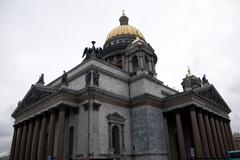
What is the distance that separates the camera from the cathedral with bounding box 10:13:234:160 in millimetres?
25641

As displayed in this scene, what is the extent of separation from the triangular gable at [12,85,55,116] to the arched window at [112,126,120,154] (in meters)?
9.60

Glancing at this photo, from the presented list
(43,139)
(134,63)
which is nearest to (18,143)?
(43,139)

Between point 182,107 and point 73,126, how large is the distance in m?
14.8

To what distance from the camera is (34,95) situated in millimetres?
33219

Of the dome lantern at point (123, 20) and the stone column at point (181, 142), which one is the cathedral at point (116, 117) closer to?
→ the stone column at point (181, 142)

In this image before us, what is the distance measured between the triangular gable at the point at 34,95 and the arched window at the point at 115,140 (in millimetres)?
9604

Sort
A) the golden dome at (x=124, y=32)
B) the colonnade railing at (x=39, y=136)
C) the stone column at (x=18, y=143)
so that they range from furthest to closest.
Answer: the golden dome at (x=124, y=32) → the stone column at (x=18, y=143) → the colonnade railing at (x=39, y=136)

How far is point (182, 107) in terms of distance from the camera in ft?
98.7

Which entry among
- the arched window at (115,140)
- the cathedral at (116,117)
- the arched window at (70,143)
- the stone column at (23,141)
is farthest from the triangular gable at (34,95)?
the arched window at (115,140)

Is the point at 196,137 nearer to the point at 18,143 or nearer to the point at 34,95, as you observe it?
the point at 34,95

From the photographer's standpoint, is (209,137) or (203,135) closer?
(203,135)

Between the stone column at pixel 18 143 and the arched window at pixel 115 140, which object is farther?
the stone column at pixel 18 143

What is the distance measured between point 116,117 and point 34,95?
13707mm

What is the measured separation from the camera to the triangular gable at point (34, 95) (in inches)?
1184
